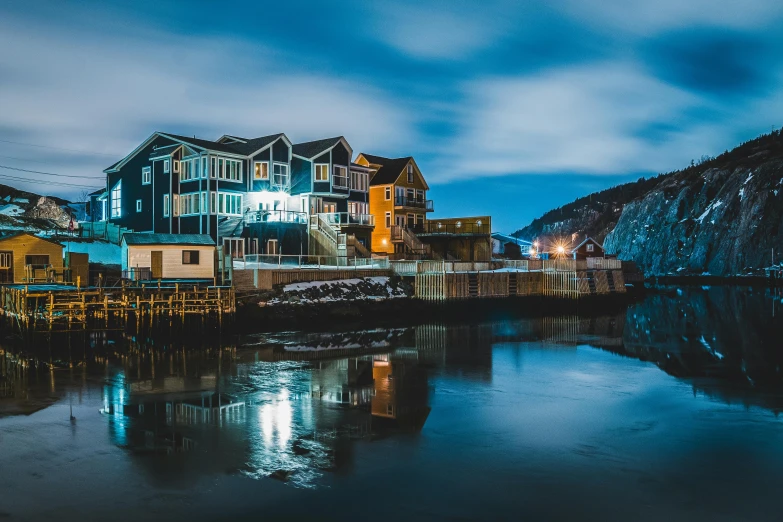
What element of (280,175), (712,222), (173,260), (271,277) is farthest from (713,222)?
(173,260)

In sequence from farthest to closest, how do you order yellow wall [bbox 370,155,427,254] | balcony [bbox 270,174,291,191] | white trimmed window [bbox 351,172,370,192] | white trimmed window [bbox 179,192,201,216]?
yellow wall [bbox 370,155,427,254] < white trimmed window [bbox 351,172,370,192] < balcony [bbox 270,174,291,191] < white trimmed window [bbox 179,192,201,216]

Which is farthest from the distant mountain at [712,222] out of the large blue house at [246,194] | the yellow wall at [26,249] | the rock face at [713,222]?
the yellow wall at [26,249]

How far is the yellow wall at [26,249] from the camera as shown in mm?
41594

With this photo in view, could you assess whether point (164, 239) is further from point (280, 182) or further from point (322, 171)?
point (322, 171)

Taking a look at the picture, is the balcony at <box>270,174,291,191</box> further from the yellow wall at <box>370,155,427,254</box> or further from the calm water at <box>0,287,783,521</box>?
the calm water at <box>0,287,783,521</box>

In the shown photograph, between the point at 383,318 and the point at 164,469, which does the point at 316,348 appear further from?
the point at 164,469

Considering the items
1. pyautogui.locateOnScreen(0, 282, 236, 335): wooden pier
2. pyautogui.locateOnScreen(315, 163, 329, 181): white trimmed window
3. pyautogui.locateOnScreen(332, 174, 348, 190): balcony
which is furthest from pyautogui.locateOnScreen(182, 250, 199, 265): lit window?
pyautogui.locateOnScreen(332, 174, 348, 190): balcony

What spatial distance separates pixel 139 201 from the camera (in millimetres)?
58031

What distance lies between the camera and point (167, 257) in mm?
42906

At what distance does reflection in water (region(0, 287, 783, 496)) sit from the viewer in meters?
15.5

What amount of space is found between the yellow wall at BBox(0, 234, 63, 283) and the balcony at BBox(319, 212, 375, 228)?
67.4ft

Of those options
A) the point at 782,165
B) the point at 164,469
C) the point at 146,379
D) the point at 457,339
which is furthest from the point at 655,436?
the point at 782,165

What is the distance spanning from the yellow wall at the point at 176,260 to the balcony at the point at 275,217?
337 inches

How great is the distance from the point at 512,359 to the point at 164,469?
59.0 ft
